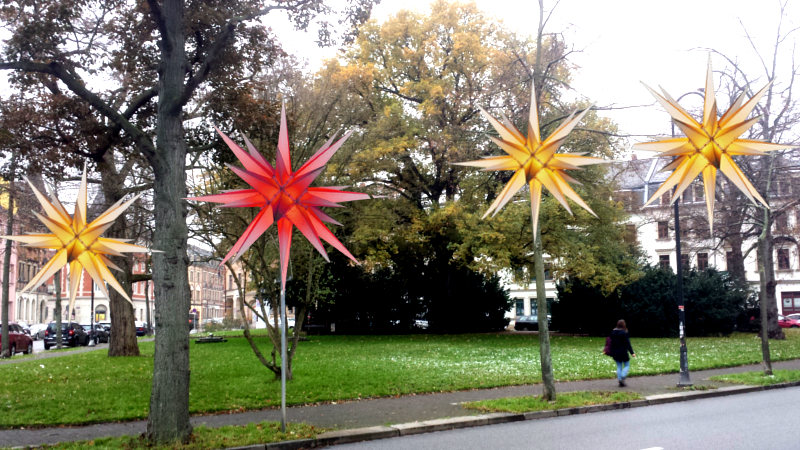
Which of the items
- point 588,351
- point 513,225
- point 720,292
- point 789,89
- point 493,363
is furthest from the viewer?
point 720,292

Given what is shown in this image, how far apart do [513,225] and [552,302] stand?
18506 millimetres

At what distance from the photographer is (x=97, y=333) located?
48.6 metres

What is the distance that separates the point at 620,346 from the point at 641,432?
610 cm

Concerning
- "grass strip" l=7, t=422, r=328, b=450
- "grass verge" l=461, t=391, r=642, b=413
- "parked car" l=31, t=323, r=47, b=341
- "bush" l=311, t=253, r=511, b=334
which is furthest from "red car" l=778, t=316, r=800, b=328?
"parked car" l=31, t=323, r=47, b=341

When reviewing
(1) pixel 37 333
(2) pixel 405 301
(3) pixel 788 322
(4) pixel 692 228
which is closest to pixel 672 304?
(4) pixel 692 228

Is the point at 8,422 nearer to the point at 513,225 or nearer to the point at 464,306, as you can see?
the point at 513,225

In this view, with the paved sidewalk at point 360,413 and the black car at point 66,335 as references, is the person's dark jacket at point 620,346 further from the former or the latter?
the black car at point 66,335

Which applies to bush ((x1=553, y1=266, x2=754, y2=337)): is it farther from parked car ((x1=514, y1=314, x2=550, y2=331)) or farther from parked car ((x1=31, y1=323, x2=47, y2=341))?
parked car ((x1=31, y1=323, x2=47, y2=341))

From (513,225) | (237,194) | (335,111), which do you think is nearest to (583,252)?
(513,225)

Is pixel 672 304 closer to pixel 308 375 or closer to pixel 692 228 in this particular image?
pixel 692 228

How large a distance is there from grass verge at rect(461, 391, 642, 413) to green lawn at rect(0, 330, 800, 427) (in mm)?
2374

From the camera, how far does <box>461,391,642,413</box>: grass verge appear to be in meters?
12.7

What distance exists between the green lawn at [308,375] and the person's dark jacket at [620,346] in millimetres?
1696

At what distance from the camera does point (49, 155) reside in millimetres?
12773
